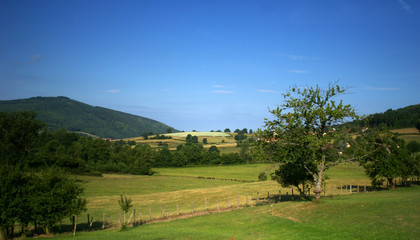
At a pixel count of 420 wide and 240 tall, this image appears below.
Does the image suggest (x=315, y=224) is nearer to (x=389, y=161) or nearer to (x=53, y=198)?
(x=53, y=198)

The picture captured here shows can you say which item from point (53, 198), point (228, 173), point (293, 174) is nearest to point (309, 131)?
point (293, 174)

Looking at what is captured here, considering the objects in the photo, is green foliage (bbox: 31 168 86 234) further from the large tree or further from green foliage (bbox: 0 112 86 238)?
the large tree

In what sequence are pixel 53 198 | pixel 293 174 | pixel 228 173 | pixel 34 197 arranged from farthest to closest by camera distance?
pixel 228 173 < pixel 293 174 < pixel 53 198 < pixel 34 197

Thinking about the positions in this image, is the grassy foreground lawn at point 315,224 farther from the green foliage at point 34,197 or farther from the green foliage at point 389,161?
the green foliage at point 389,161

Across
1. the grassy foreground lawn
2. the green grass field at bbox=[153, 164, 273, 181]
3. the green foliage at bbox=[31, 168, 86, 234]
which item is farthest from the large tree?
the green grass field at bbox=[153, 164, 273, 181]

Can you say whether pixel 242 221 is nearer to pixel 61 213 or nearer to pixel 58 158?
pixel 61 213

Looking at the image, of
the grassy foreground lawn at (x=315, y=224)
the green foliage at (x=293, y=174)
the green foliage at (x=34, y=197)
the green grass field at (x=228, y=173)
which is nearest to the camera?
the grassy foreground lawn at (x=315, y=224)

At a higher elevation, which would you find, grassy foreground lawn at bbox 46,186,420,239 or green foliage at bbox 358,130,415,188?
green foliage at bbox 358,130,415,188

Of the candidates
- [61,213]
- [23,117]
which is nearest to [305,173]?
[61,213]

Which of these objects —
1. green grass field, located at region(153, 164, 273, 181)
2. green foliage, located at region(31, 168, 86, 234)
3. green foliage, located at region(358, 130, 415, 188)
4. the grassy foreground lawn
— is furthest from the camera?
green grass field, located at region(153, 164, 273, 181)

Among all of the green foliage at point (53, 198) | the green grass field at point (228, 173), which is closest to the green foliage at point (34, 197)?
the green foliage at point (53, 198)

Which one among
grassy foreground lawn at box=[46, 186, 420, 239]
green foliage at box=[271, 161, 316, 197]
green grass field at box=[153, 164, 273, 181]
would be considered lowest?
green grass field at box=[153, 164, 273, 181]

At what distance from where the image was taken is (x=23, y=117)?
9669 cm

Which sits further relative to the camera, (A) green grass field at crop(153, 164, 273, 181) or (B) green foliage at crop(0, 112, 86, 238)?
(A) green grass field at crop(153, 164, 273, 181)
